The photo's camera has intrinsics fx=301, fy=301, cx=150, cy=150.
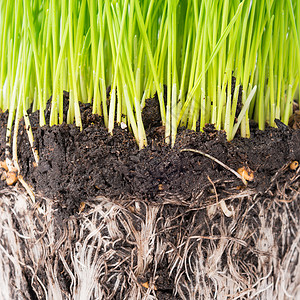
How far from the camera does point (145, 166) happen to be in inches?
22.5

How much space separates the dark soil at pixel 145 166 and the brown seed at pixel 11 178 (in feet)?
0.21

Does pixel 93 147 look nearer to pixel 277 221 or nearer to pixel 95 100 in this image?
pixel 95 100

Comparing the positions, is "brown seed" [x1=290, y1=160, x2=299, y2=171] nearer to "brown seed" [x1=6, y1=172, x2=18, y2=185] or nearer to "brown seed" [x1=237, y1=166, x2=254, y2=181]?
"brown seed" [x1=237, y1=166, x2=254, y2=181]

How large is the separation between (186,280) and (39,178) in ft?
1.22

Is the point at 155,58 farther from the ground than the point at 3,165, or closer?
farther from the ground

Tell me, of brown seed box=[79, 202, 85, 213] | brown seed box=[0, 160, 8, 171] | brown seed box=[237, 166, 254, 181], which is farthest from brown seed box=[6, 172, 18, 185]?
brown seed box=[237, 166, 254, 181]

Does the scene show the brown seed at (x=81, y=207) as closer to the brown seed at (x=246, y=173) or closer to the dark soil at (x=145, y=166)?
the dark soil at (x=145, y=166)

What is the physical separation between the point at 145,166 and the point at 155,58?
23cm

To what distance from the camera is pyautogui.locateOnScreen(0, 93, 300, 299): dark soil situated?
0.57m

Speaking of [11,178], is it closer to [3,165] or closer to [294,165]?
[3,165]

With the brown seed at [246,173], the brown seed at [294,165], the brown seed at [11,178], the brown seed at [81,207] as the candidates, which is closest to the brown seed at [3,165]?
the brown seed at [11,178]

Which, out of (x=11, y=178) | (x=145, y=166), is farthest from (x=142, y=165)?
(x=11, y=178)

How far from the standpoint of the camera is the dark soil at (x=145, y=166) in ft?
1.87

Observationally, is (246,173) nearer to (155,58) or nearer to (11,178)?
(155,58)
